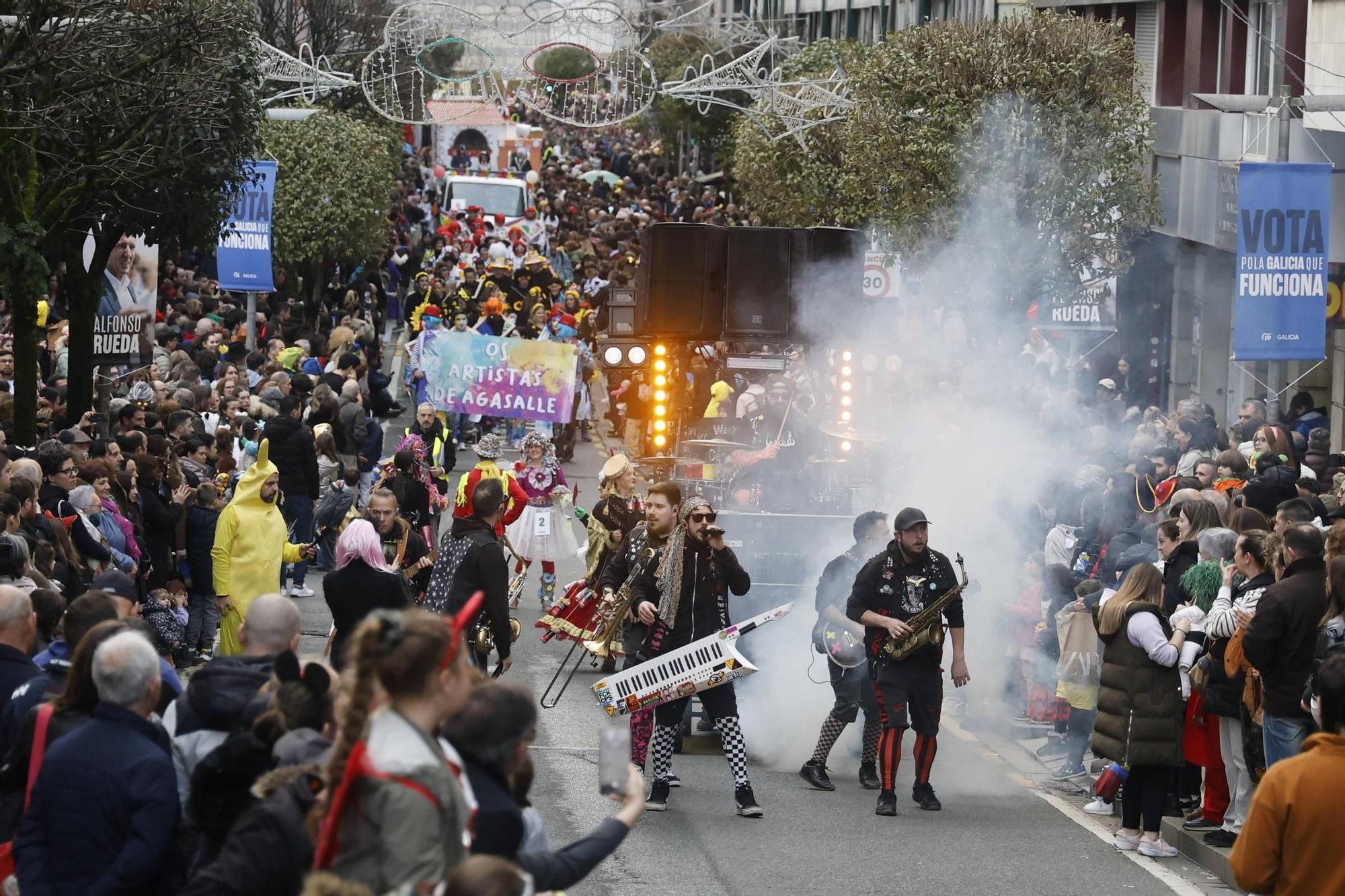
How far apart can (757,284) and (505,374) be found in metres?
5.85

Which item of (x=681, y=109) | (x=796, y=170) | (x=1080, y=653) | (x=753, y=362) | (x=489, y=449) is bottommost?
(x=1080, y=653)

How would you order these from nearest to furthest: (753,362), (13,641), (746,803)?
(13,641) → (746,803) → (753,362)

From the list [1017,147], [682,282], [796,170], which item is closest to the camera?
[682,282]

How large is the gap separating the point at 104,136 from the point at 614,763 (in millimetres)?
11995

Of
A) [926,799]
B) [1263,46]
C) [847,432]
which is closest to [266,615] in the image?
[926,799]

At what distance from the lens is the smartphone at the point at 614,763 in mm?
→ 5117

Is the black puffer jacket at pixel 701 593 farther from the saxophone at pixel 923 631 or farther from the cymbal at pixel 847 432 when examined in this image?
the cymbal at pixel 847 432

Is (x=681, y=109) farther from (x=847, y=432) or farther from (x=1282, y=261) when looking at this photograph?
(x=847, y=432)

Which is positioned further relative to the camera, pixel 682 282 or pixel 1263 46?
pixel 1263 46

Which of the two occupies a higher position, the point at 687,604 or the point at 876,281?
the point at 876,281

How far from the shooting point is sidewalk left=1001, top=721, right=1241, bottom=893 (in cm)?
941

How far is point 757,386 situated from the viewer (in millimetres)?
21812

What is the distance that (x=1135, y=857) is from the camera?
31.8ft

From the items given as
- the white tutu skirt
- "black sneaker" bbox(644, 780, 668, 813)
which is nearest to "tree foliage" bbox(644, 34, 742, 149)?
the white tutu skirt
